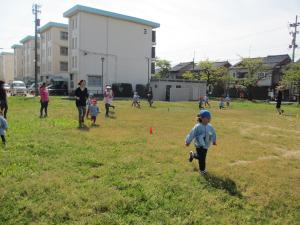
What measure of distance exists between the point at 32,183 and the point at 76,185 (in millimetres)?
730

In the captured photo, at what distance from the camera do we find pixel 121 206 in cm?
480

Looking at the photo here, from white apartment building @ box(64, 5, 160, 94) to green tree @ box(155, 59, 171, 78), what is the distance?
A: 869 inches

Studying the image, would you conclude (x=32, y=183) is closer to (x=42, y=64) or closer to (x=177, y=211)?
(x=177, y=211)

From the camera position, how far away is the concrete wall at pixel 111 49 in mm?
44312

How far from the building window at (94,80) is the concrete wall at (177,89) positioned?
7424 mm

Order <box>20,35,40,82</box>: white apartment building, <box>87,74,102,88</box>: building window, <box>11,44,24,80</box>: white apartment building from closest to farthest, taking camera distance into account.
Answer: <box>87,74,102,88</box>: building window
<box>20,35,40,82</box>: white apartment building
<box>11,44,24,80</box>: white apartment building

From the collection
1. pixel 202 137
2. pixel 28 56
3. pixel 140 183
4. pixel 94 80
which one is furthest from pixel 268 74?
pixel 140 183

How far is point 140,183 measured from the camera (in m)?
5.81

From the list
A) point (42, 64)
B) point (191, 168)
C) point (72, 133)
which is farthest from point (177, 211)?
A: point (42, 64)

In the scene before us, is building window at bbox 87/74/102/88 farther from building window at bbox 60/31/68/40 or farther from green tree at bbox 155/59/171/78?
green tree at bbox 155/59/171/78

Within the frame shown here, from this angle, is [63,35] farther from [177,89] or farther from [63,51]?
[177,89]

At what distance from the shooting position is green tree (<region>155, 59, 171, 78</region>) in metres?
74.5

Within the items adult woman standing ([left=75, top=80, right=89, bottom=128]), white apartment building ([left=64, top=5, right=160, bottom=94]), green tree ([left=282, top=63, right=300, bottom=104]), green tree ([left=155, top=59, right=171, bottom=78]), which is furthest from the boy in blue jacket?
green tree ([left=155, top=59, right=171, bottom=78])

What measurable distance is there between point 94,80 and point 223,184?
40863 millimetres
